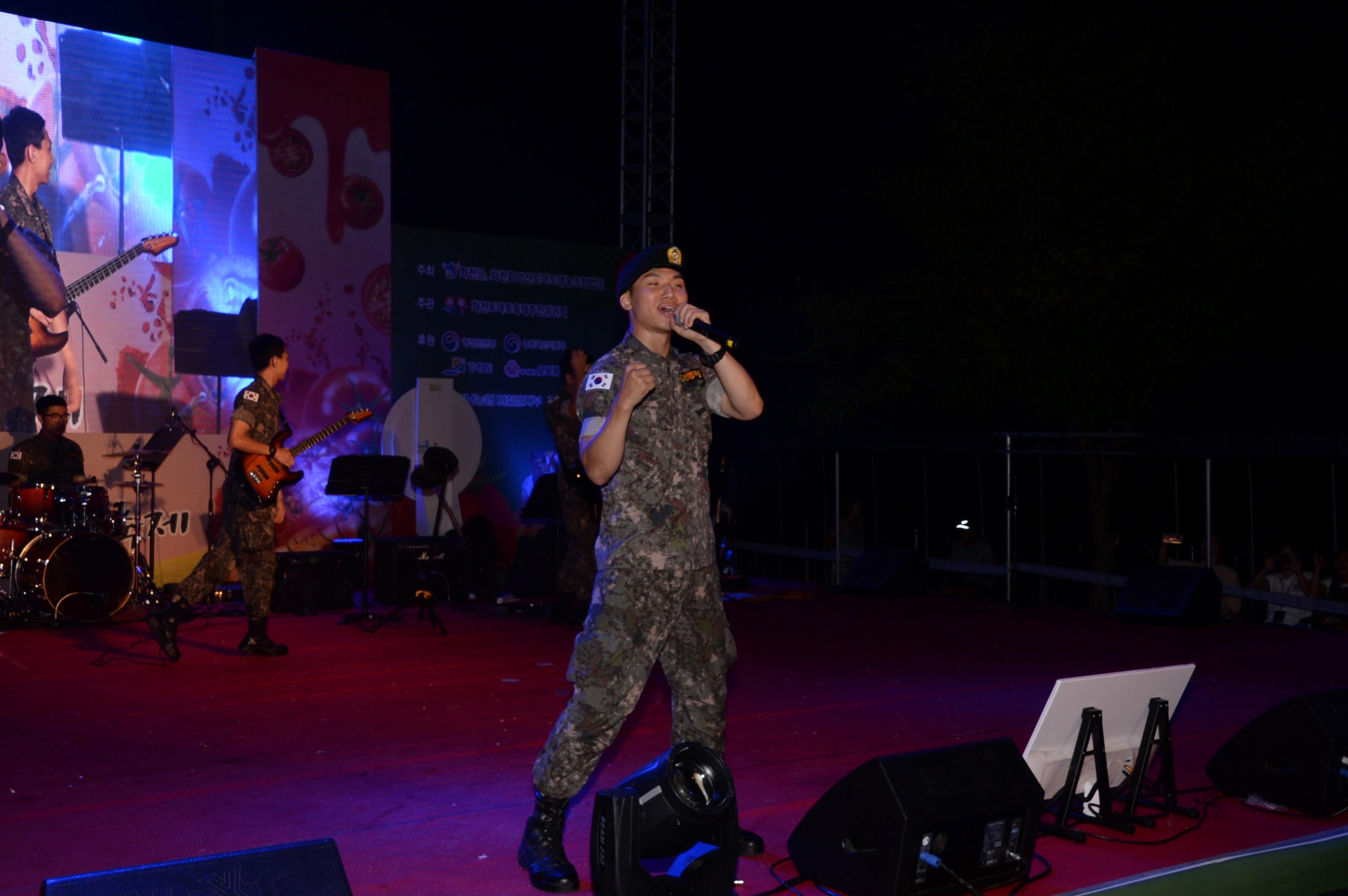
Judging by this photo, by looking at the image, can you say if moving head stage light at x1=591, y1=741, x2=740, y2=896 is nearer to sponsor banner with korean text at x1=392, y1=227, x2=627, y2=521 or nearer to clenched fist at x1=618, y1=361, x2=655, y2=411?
clenched fist at x1=618, y1=361, x2=655, y2=411

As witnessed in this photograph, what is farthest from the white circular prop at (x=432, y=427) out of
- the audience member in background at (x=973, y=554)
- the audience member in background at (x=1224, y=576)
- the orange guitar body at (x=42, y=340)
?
the audience member in background at (x=1224, y=576)

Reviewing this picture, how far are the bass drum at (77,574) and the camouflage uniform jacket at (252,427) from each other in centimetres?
188

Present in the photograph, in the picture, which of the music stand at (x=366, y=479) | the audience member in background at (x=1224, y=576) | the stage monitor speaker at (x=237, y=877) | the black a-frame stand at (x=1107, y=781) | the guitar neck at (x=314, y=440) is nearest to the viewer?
the stage monitor speaker at (x=237, y=877)

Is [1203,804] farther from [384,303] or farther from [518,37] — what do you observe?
[518,37]

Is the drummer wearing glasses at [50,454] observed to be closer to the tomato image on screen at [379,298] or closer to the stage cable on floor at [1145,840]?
the tomato image on screen at [379,298]

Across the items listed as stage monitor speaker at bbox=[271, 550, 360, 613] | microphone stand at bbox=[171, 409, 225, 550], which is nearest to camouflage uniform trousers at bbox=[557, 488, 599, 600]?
stage monitor speaker at bbox=[271, 550, 360, 613]

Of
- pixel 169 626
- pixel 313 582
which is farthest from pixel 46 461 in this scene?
pixel 169 626

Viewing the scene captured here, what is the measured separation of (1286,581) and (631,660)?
7.70 metres

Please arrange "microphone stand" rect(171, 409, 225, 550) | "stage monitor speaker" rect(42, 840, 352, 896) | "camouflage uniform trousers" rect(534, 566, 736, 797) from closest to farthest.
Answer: "stage monitor speaker" rect(42, 840, 352, 896), "camouflage uniform trousers" rect(534, 566, 736, 797), "microphone stand" rect(171, 409, 225, 550)

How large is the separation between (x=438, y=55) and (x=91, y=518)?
304 inches

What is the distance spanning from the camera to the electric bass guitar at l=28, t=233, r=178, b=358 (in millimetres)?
10227

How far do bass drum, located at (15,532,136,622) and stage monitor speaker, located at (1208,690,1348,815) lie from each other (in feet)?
25.0

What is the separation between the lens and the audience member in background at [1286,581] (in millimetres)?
8805

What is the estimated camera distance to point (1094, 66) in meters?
10.6
